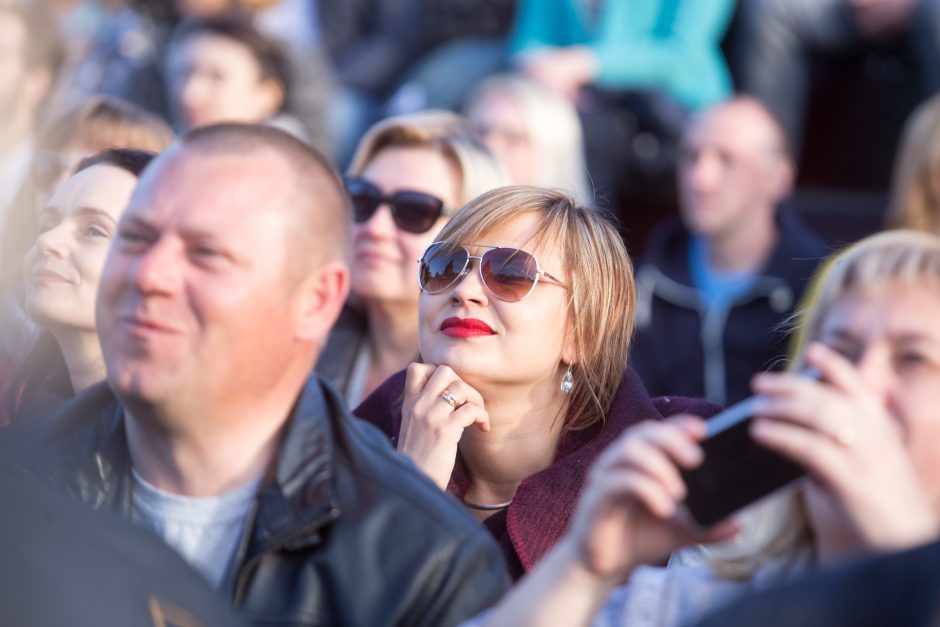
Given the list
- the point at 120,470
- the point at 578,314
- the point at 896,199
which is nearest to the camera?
the point at 120,470

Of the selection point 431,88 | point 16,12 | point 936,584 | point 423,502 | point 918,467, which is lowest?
point 431,88

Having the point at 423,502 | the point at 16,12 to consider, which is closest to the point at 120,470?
the point at 423,502

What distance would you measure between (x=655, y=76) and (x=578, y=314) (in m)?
3.09

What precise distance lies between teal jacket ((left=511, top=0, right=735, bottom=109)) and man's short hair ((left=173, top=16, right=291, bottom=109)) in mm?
1163

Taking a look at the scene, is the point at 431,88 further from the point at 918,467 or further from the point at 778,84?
the point at 918,467

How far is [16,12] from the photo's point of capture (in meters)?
5.14

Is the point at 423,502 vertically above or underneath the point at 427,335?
above

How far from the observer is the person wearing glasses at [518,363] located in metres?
2.61

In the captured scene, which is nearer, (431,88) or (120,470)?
(120,470)

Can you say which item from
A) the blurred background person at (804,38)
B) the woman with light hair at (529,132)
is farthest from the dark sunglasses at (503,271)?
the blurred background person at (804,38)

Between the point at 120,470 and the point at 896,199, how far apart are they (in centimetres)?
304

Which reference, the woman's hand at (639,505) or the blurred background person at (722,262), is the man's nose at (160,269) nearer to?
the woman's hand at (639,505)

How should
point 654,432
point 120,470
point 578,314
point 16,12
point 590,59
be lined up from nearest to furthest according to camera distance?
1. point 654,432
2. point 120,470
3. point 578,314
4. point 16,12
5. point 590,59

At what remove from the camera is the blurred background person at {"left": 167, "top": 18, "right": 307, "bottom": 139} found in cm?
527
